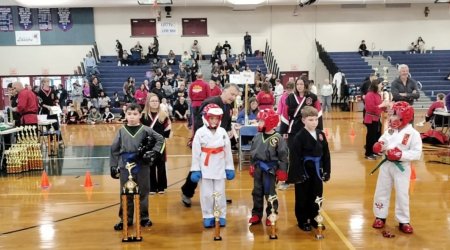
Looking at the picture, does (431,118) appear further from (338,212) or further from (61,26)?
(61,26)

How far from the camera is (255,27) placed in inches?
950

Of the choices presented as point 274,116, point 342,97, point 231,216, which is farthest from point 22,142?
point 342,97

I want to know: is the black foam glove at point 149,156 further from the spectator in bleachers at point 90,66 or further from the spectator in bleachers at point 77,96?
the spectator in bleachers at point 90,66

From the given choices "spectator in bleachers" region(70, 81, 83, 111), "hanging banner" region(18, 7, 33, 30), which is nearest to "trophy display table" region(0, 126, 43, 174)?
"spectator in bleachers" region(70, 81, 83, 111)

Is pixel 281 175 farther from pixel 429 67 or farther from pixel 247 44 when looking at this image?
pixel 429 67

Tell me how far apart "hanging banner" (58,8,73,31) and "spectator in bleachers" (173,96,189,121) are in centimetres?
981

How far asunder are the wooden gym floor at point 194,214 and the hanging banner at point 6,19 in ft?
55.3

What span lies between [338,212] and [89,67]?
18.4 metres

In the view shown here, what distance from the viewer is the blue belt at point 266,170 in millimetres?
5000

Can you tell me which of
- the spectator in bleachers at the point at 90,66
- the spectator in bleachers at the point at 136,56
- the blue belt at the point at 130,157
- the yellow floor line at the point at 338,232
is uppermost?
the spectator in bleachers at the point at 136,56

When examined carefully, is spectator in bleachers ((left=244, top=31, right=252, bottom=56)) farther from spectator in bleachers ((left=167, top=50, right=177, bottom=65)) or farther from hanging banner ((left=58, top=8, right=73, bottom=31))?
hanging banner ((left=58, top=8, right=73, bottom=31))

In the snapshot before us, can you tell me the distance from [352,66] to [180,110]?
10415 millimetres

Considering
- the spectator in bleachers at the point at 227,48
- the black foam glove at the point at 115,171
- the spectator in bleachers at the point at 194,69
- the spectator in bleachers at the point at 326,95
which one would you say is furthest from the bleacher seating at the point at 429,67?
the black foam glove at the point at 115,171

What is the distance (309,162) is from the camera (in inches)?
194
